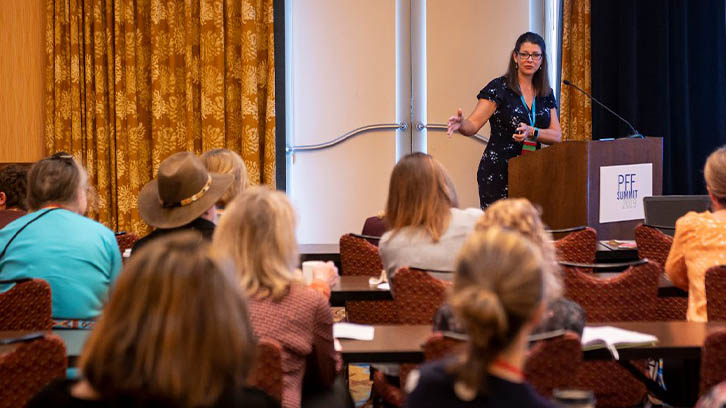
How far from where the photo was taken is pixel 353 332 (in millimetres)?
2777

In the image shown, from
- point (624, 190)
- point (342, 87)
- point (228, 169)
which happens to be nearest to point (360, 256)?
point (228, 169)

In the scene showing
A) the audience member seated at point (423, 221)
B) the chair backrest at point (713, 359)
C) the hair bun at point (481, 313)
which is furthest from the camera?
the audience member seated at point (423, 221)

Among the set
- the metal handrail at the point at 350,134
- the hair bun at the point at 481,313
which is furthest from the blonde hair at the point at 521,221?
the metal handrail at the point at 350,134

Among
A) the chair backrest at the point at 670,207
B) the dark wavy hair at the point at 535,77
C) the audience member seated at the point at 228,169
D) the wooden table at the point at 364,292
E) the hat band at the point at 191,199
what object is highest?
the dark wavy hair at the point at 535,77

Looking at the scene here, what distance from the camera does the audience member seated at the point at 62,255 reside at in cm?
315

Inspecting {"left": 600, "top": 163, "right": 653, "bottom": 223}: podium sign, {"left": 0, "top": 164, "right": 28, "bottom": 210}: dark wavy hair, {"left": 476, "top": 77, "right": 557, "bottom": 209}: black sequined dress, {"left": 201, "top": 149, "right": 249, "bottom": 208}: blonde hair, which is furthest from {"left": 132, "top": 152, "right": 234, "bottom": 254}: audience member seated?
{"left": 476, "top": 77, "right": 557, "bottom": 209}: black sequined dress

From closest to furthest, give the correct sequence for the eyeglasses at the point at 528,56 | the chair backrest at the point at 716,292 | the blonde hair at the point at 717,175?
the chair backrest at the point at 716,292
the blonde hair at the point at 717,175
the eyeglasses at the point at 528,56

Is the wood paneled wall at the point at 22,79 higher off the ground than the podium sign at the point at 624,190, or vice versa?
the wood paneled wall at the point at 22,79

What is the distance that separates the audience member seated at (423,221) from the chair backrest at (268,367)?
1.29 m

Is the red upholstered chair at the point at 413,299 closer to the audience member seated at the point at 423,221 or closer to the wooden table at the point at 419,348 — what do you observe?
the wooden table at the point at 419,348

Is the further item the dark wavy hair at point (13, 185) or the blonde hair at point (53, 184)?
the dark wavy hair at point (13, 185)

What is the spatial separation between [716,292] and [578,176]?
7.97ft

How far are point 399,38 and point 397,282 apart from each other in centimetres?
532

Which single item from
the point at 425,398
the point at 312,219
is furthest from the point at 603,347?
the point at 312,219
